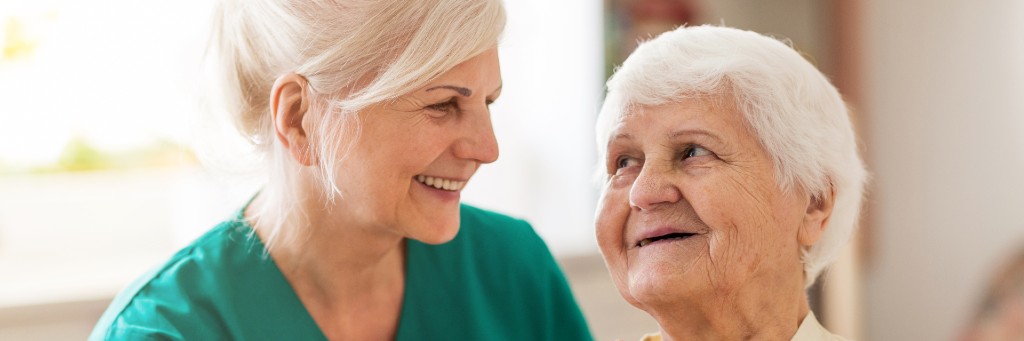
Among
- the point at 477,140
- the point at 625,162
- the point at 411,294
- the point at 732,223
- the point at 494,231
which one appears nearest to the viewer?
the point at 732,223

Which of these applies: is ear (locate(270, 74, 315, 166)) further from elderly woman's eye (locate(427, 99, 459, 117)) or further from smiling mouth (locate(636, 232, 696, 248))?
smiling mouth (locate(636, 232, 696, 248))

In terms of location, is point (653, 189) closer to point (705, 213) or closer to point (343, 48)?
point (705, 213)

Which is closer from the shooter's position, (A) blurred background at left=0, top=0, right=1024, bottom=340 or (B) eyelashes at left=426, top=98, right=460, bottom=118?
(B) eyelashes at left=426, top=98, right=460, bottom=118

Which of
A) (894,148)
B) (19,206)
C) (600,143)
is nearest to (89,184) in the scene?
(19,206)

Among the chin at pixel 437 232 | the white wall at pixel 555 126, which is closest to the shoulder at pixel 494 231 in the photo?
the chin at pixel 437 232

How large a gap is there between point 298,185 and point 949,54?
2.96 meters

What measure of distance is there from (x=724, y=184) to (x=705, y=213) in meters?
0.05

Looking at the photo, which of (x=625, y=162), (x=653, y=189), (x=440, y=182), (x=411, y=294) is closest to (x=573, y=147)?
(x=411, y=294)

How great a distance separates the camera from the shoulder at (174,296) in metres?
1.37

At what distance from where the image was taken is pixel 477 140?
1464mm

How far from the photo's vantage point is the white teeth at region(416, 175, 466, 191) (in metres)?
1.49

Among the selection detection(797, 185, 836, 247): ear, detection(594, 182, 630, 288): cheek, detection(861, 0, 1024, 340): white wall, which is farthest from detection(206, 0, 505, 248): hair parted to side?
detection(861, 0, 1024, 340): white wall

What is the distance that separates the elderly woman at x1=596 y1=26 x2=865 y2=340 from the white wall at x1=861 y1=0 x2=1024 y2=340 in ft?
8.53

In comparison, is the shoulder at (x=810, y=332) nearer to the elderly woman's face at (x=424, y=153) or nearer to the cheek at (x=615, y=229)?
the cheek at (x=615, y=229)
